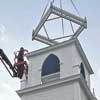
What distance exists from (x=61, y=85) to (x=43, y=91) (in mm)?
1698

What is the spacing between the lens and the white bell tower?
144 ft

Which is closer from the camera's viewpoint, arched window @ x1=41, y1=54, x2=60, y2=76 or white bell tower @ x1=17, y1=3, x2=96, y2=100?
white bell tower @ x1=17, y1=3, x2=96, y2=100

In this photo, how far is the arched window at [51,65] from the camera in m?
46.4

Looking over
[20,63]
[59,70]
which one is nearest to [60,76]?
[59,70]

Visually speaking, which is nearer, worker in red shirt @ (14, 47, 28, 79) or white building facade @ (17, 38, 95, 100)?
white building facade @ (17, 38, 95, 100)

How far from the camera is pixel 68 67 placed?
149ft

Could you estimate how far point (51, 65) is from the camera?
46594 millimetres

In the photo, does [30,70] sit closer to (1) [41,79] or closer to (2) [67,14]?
(1) [41,79]

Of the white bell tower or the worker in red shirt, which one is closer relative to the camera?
the white bell tower

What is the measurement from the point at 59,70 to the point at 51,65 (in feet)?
3.37

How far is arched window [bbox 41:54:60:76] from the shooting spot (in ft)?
152

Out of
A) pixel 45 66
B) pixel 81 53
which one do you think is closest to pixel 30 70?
pixel 45 66

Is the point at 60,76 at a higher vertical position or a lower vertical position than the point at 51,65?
lower

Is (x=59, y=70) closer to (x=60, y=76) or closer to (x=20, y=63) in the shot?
(x=60, y=76)
